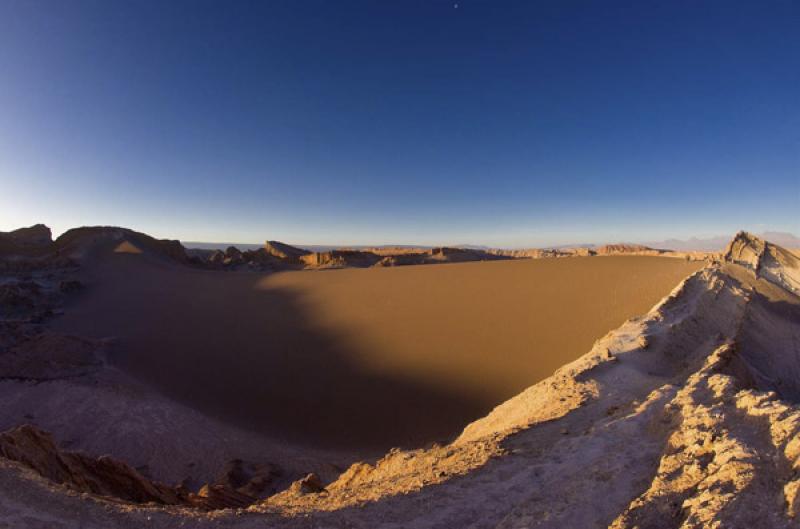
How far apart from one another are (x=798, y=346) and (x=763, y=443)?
1105 centimetres

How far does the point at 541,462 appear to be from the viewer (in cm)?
423

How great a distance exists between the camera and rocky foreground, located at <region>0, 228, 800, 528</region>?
3.12 meters

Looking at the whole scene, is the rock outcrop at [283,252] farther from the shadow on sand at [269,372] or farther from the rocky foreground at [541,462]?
the rocky foreground at [541,462]

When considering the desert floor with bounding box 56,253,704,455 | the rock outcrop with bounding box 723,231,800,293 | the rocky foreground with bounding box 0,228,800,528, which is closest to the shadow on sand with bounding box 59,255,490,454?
the desert floor with bounding box 56,253,704,455

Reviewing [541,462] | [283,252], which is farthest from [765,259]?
[283,252]

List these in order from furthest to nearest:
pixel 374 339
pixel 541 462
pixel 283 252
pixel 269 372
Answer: pixel 283 252 < pixel 374 339 < pixel 269 372 < pixel 541 462

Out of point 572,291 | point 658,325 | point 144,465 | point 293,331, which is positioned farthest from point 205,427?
point 572,291

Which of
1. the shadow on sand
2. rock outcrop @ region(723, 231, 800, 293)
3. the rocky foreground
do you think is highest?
rock outcrop @ region(723, 231, 800, 293)

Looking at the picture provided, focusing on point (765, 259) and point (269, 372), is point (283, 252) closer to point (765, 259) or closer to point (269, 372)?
point (269, 372)

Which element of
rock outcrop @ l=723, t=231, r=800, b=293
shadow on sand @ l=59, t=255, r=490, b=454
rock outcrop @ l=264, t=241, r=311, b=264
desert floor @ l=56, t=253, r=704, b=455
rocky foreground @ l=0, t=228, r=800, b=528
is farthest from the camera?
rock outcrop @ l=264, t=241, r=311, b=264

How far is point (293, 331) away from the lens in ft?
51.5

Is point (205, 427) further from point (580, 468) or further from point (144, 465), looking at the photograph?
point (580, 468)

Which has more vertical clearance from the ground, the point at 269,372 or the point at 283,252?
the point at 283,252

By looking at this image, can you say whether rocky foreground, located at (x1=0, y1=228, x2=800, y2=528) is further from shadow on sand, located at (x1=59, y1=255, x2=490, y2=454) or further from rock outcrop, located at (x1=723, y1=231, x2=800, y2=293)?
rock outcrop, located at (x1=723, y1=231, x2=800, y2=293)
